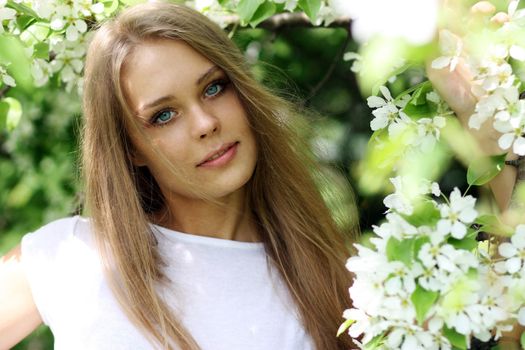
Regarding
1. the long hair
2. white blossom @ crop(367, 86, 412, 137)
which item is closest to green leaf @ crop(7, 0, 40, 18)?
the long hair

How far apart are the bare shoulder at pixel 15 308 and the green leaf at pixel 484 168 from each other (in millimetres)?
988

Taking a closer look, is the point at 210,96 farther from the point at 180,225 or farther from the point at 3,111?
the point at 3,111

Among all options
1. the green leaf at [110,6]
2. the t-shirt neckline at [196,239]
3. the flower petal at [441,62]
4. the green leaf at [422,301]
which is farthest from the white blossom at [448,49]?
the green leaf at [110,6]

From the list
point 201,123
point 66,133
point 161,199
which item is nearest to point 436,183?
point 201,123

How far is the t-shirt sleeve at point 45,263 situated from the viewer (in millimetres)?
1887

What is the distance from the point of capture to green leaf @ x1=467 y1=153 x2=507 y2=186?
4.59ft

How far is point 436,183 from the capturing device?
1.31m

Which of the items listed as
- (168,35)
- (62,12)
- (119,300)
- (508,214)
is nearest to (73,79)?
(62,12)

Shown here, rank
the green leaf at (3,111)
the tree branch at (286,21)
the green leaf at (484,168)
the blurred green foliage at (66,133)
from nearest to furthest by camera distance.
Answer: the green leaf at (484,168)
the green leaf at (3,111)
the tree branch at (286,21)
the blurred green foliage at (66,133)

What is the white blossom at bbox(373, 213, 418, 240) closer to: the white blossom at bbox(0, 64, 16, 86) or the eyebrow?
the eyebrow

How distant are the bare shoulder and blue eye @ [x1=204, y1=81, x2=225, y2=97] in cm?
55

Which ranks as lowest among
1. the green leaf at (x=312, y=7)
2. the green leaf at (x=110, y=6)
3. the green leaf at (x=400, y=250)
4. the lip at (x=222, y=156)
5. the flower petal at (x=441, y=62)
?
the lip at (x=222, y=156)

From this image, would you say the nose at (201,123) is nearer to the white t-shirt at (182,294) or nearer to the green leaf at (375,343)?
the white t-shirt at (182,294)

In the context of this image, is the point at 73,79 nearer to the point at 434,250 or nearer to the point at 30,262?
the point at 30,262
